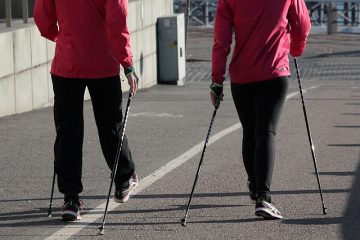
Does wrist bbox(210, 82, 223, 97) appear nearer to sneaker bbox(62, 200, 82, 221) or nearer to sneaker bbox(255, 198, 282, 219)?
sneaker bbox(255, 198, 282, 219)

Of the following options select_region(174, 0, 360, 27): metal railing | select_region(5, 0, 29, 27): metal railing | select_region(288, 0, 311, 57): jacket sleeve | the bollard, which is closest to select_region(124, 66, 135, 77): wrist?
select_region(288, 0, 311, 57): jacket sleeve

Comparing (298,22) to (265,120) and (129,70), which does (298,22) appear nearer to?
(265,120)

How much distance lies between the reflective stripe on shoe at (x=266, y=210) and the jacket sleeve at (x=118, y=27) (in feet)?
4.57

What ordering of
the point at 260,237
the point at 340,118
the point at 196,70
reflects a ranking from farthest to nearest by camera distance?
the point at 196,70 < the point at 340,118 < the point at 260,237

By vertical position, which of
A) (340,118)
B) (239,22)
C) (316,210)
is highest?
(239,22)

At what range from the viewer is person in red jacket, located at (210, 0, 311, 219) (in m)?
7.87

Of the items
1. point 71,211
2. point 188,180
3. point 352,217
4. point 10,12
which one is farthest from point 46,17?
point 10,12

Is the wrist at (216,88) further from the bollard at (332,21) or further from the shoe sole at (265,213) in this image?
the bollard at (332,21)

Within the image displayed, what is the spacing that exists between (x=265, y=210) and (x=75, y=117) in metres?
1.48

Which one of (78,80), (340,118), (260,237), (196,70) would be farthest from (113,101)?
(196,70)

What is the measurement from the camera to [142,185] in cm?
932

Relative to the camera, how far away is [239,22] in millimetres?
7910

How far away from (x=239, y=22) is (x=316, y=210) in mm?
1518

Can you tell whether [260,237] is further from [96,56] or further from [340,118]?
[340,118]
